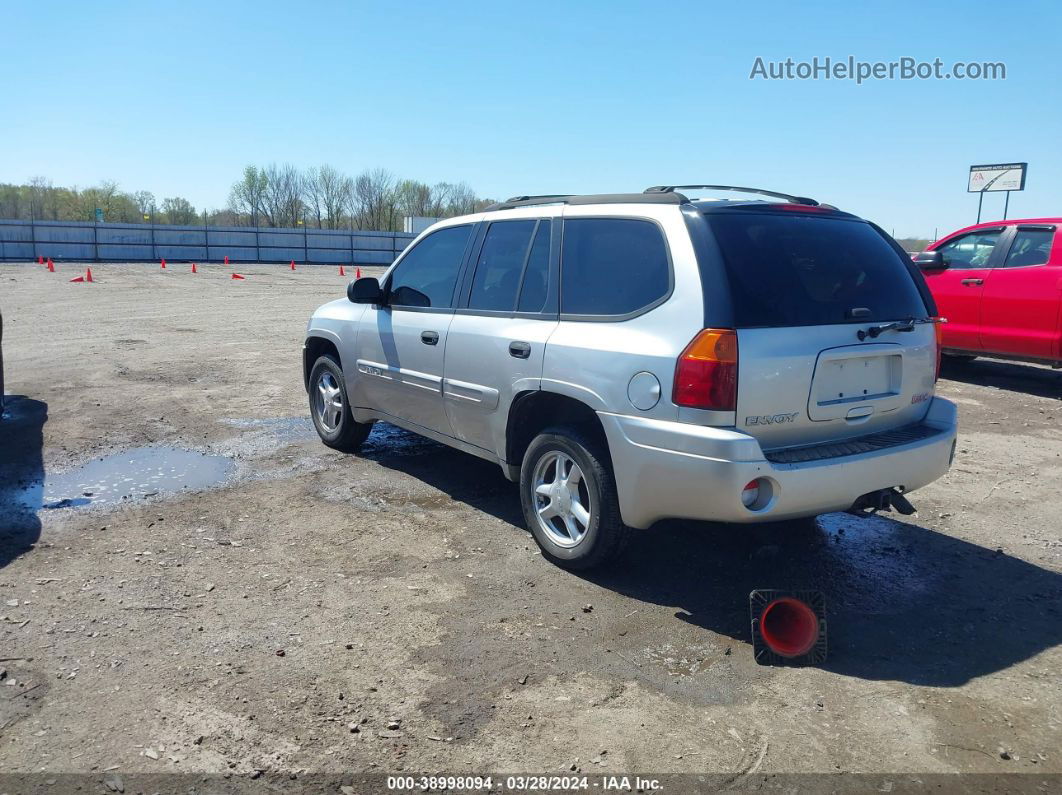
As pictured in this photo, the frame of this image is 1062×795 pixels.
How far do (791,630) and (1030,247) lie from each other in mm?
7978

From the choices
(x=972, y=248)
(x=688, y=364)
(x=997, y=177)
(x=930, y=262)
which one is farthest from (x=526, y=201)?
(x=997, y=177)

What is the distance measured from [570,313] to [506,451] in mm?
927

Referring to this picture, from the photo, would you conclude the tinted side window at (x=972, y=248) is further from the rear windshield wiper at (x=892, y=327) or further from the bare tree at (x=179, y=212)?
the bare tree at (x=179, y=212)

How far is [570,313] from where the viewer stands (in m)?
4.49

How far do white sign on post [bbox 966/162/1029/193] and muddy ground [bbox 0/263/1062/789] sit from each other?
41.4 m

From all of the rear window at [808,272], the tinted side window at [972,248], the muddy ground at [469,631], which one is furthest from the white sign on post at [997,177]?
the rear window at [808,272]

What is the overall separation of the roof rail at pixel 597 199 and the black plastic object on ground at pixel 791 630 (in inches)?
76.2

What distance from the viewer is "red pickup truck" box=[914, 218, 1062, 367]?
931cm

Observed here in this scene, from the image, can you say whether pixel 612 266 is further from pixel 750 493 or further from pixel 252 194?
pixel 252 194

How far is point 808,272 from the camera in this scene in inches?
161

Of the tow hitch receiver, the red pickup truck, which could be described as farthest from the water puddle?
the red pickup truck

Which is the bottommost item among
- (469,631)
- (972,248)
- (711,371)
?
(469,631)

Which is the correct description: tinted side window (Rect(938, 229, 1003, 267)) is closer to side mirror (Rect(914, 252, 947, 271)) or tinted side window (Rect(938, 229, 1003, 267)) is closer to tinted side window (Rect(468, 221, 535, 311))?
side mirror (Rect(914, 252, 947, 271))

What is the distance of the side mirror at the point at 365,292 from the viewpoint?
6.02m
